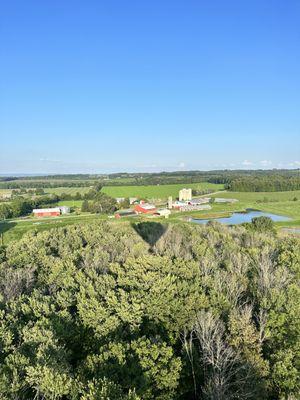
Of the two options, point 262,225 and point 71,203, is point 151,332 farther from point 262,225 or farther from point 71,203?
point 71,203

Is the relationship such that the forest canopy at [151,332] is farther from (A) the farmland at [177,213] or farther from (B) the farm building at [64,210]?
(B) the farm building at [64,210]

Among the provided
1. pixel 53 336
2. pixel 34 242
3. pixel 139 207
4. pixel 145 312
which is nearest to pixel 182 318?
pixel 145 312

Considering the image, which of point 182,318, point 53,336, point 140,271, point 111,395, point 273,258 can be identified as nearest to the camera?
point 111,395

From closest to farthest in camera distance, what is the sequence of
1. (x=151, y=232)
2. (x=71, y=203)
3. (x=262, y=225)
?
(x=151, y=232), (x=262, y=225), (x=71, y=203)

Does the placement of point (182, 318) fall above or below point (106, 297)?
below

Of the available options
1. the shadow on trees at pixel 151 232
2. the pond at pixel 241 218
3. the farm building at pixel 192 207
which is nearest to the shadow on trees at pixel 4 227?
the shadow on trees at pixel 151 232

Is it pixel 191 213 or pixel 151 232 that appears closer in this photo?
pixel 151 232

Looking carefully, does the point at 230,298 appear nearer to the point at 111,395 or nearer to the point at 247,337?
the point at 247,337

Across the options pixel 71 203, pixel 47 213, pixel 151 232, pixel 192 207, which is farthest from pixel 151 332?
pixel 71 203
